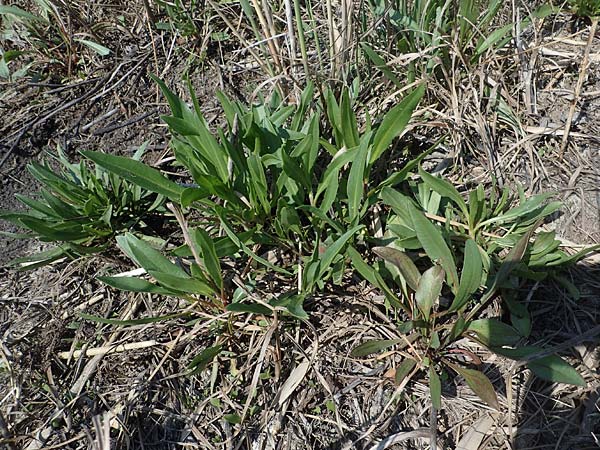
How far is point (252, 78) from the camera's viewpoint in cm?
195

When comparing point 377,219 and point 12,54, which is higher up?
point 12,54

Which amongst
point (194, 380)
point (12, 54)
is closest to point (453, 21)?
point (194, 380)

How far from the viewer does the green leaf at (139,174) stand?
1388mm

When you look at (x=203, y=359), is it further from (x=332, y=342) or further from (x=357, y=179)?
(x=357, y=179)

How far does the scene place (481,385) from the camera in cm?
123

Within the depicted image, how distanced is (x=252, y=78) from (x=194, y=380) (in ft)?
3.60

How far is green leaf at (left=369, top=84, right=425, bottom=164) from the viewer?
145 cm

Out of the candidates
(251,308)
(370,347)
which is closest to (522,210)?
(370,347)

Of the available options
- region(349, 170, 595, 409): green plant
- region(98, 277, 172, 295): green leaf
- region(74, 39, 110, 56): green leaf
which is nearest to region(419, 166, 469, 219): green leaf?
region(349, 170, 595, 409): green plant

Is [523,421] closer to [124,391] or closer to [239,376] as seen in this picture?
[239,376]

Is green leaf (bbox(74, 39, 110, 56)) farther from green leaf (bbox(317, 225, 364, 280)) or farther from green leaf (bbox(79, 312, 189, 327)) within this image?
green leaf (bbox(317, 225, 364, 280))

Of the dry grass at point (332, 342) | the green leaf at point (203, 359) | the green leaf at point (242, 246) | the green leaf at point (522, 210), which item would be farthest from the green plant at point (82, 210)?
the green leaf at point (522, 210)

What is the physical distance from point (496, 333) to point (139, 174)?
40.1 inches

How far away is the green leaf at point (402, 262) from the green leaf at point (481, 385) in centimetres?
23
